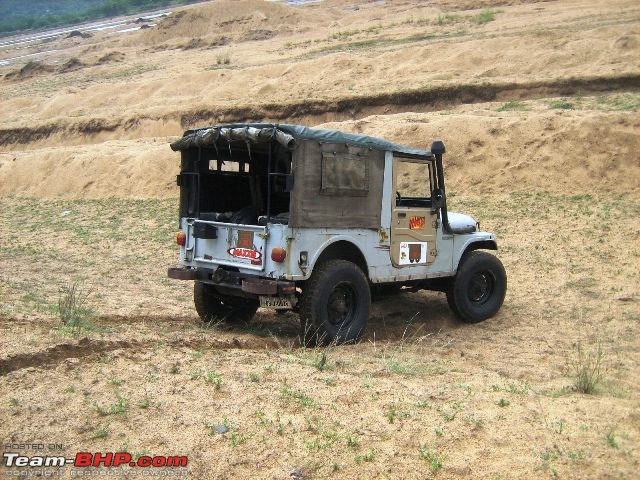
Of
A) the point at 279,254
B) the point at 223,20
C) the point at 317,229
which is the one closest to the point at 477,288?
the point at 317,229

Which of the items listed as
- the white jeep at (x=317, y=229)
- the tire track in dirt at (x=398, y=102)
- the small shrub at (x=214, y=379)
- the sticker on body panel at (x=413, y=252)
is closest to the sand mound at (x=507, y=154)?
the tire track in dirt at (x=398, y=102)

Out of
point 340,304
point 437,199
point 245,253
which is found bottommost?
point 340,304

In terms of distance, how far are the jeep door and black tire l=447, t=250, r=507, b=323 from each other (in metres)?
0.71

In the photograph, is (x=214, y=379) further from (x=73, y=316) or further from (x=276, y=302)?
(x=73, y=316)

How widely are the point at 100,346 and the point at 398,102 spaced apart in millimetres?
17793

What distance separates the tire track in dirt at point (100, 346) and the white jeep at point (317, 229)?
0.49m

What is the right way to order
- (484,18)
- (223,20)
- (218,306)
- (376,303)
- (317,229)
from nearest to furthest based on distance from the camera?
(317,229)
(218,306)
(376,303)
(484,18)
(223,20)

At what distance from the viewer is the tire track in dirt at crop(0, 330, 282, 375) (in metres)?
5.68

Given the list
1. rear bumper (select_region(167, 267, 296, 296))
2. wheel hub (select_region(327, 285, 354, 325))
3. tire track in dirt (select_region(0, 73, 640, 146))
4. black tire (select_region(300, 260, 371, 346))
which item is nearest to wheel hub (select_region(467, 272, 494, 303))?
black tire (select_region(300, 260, 371, 346))

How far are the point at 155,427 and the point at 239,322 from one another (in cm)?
411

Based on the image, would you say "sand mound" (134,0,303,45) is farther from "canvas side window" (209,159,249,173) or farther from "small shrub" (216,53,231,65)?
"canvas side window" (209,159,249,173)

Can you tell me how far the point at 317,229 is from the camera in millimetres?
7418

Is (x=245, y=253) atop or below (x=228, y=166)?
below

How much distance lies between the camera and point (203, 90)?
31.2 metres
